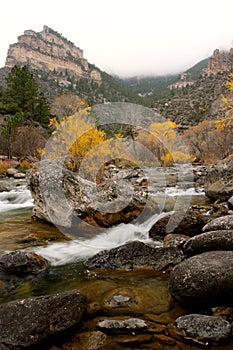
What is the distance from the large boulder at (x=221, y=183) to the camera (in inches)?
528

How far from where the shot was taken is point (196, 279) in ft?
15.3

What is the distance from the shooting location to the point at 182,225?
26.9 feet

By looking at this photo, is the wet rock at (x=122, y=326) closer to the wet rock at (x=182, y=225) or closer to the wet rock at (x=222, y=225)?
the wet rock at (x=222, y=225)

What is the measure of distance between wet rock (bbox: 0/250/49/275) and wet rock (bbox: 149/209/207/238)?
3.70 meters

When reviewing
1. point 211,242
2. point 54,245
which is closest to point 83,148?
point 54,245

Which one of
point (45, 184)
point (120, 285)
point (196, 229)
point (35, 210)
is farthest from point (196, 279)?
point (35, 210)

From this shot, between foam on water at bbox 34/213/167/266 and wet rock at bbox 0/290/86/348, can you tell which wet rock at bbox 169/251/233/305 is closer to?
wet rock at bbox 0/290/86/348

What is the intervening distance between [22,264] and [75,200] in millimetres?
3767

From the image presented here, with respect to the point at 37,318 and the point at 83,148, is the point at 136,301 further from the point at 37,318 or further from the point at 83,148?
the point at 83,148

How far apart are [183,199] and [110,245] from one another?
8.35m

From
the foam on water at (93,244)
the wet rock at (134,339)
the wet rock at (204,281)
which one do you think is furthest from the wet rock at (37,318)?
the foam on water at (93,244)

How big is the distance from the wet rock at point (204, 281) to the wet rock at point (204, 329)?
1.48 ft

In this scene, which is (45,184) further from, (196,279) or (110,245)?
(196,279)

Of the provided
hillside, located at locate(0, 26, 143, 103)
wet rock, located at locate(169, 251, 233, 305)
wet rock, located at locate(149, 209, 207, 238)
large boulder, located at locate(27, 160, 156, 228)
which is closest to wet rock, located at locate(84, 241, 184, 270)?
wet rock, located at locate(169, 251, 233, 305)
